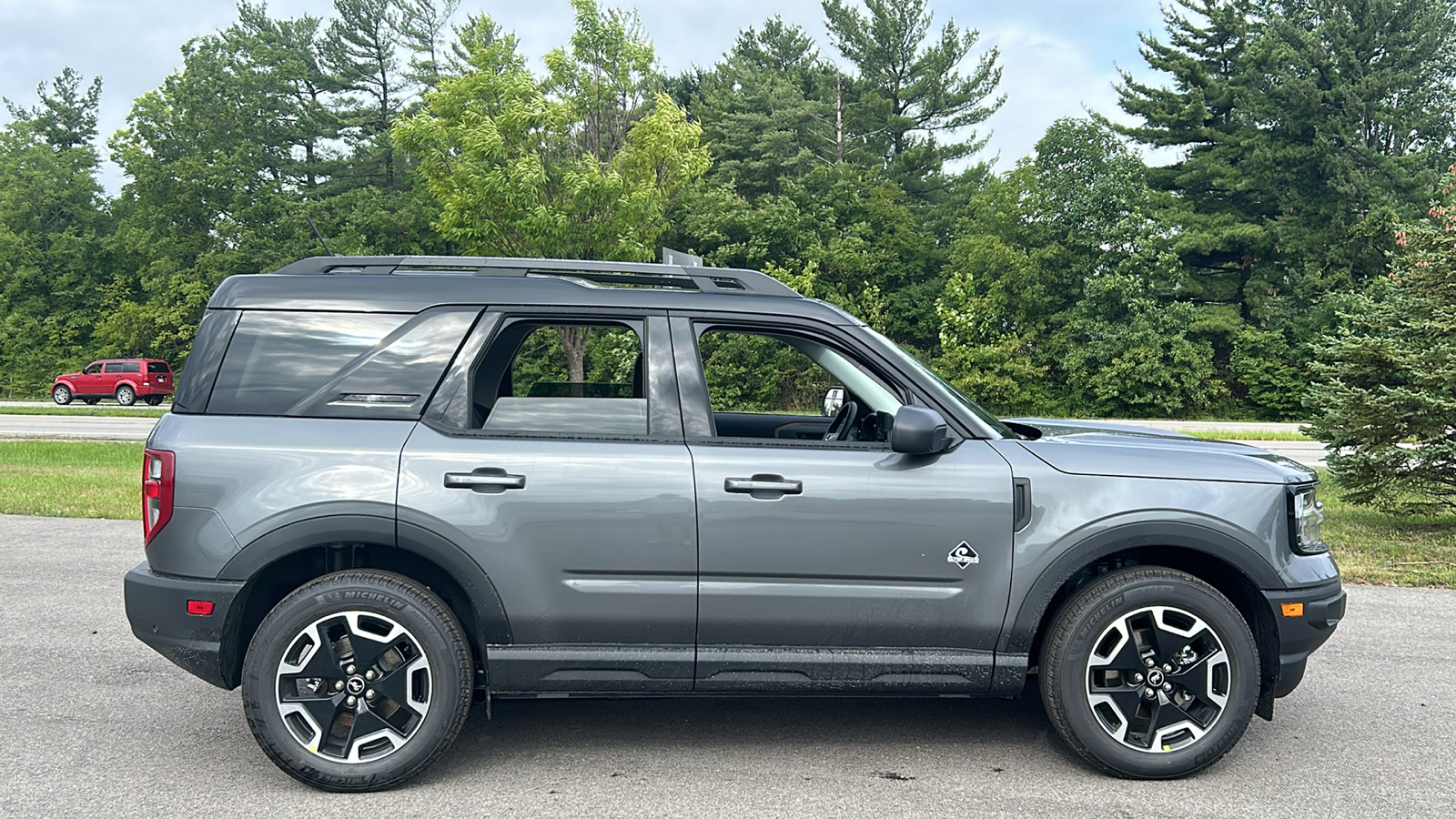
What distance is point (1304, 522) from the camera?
389cm

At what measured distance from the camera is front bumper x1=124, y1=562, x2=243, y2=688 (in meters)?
3.64

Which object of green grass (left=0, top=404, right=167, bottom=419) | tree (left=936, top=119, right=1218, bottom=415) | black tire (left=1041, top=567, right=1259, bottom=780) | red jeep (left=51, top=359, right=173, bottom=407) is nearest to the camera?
black tire (left=1041, top=567, right=1259, bottom=780)

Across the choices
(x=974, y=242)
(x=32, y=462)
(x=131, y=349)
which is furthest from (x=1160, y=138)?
(x=131, y=349)

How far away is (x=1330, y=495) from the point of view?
12227mm

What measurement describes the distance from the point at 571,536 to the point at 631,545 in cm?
22

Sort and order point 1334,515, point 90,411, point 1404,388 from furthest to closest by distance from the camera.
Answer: point 90,411 → point 1334,515 → point 1404,388

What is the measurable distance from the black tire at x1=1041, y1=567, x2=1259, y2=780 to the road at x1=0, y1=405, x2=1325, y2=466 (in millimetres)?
14632

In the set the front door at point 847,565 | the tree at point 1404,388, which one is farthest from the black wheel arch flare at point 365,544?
the tree at point 1404,388

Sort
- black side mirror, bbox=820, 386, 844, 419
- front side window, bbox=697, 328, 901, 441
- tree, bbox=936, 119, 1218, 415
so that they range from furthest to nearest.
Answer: tree, bbox=936, 119, 1218, 415
black side mirror, bbox=820, 386, 844, 419
front side window, bbox=697, 328, 901, 441

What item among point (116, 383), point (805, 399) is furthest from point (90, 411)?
point (805, 399)

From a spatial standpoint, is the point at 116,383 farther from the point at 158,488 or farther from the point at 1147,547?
the point at 1147,547

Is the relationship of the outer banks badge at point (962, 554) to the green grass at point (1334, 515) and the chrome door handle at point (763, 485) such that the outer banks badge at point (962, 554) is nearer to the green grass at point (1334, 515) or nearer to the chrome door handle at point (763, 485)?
the chrome door handle at point (763, 485)

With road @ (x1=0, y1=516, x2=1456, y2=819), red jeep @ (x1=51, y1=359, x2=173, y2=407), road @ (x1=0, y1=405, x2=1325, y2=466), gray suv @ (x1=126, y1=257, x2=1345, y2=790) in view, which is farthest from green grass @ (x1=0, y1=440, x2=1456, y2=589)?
red jeep @ (x1=51, y1=359, x2=173, y2=407)

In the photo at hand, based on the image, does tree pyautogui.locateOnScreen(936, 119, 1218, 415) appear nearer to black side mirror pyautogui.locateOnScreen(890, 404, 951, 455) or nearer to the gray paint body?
the gray paint body
